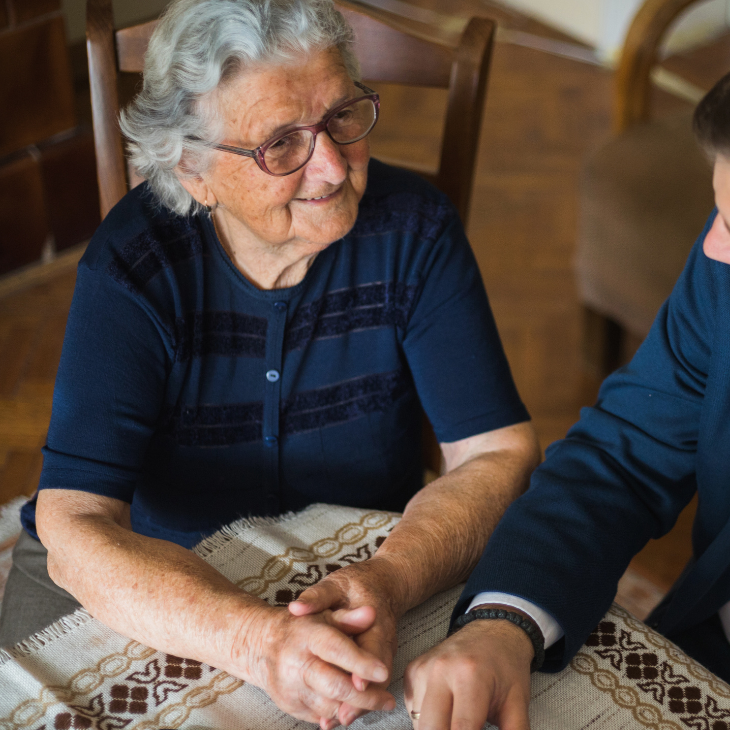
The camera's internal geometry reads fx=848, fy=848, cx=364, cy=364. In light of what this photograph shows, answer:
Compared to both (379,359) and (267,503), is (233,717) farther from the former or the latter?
(379,359)

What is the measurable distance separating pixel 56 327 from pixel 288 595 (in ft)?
7.10

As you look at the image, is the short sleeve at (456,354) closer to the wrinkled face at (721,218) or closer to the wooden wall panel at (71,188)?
the wrinkled face at (721,218)

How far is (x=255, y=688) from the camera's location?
950mm

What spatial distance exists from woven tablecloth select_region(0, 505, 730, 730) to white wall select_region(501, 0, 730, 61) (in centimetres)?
431

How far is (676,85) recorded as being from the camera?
4.48 m

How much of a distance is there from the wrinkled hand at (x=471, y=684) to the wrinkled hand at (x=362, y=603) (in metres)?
0.04

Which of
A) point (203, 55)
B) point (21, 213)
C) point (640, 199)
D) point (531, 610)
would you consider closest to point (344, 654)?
point (531, 610)

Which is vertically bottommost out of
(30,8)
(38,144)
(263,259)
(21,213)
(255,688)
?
(21,213)

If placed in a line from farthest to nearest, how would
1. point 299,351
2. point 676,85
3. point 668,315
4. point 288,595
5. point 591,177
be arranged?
point 676,85, point 591,177, point 299,351, point 668,315, point 288,595

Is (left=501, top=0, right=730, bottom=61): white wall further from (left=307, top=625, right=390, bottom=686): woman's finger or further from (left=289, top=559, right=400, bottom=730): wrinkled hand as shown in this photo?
(left=307, top=625, right=390, bottom=686): woman's finger

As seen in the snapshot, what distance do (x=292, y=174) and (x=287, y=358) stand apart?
0.99 ft

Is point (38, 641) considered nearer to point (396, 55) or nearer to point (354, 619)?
point (354, 619)

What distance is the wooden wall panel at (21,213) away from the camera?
117 inches

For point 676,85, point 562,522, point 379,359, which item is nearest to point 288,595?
point 562,522
